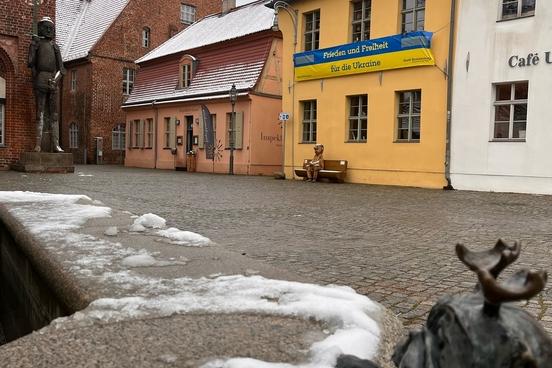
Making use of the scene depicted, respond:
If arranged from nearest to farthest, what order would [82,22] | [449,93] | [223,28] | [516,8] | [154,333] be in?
[154,333] < [516,8] < [449,93] < [223,28] < [82,22]

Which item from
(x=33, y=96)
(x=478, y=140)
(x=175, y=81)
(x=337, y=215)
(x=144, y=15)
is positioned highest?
(x=144, y=15)

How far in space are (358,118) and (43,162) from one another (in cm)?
1080

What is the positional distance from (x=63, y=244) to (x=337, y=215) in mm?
5486

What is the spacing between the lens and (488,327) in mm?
919

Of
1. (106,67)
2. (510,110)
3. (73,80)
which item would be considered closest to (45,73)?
(510,110)

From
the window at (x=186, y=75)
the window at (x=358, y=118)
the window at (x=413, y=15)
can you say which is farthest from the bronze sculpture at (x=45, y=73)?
the window at (x=413, y=15)

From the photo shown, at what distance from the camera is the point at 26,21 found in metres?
19.8

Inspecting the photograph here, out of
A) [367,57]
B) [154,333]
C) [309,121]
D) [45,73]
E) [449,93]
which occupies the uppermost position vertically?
[367,57]

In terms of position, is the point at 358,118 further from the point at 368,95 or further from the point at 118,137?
the point at 118,137

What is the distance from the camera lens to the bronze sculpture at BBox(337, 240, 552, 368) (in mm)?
863

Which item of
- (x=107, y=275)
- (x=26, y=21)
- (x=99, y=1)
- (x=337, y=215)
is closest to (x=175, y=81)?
(x=26, y=21)

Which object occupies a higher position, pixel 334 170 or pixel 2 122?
pixel 2 122

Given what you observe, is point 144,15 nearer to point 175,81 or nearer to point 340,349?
point 175,81

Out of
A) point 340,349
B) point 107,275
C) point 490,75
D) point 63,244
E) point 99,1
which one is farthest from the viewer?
point 99,1
